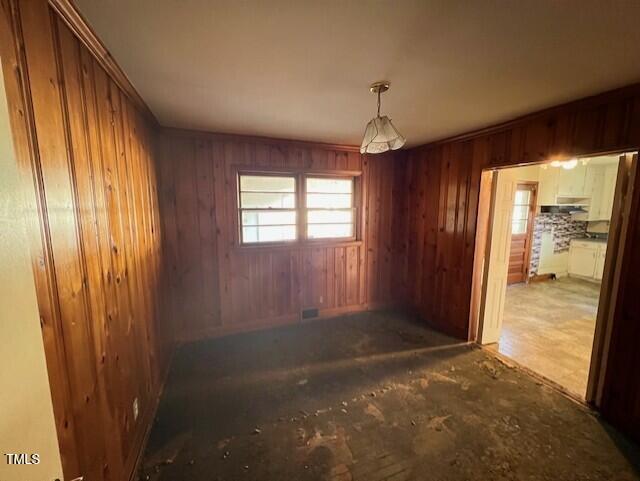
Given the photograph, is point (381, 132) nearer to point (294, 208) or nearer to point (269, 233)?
point (294, 208)

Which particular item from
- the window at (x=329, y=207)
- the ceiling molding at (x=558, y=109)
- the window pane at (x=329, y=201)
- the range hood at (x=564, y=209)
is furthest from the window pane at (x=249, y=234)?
the range hood at (x=564, y=209)

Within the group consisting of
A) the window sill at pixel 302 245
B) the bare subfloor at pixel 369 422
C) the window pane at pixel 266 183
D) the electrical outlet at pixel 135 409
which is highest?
the window pane at pixel 266 183

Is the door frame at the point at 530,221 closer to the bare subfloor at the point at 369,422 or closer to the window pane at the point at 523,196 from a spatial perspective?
the window pane at the point at 523,196

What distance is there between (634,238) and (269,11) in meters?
2.68

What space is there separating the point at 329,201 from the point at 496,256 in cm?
216

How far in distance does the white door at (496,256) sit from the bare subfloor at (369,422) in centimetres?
38

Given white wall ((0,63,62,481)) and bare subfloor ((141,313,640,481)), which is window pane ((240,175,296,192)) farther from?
white wall ((0,63,62,481))

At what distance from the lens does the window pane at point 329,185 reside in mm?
3661

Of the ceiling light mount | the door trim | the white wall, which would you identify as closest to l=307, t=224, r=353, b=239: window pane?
the ceiling light mount

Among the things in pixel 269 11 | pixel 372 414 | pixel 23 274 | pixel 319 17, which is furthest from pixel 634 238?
pixel 23 274

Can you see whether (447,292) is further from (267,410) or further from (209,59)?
(209,59)

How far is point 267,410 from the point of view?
2.13m

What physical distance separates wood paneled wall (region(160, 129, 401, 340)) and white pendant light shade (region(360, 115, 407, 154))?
68.6 inches

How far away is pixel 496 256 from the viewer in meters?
3.10
